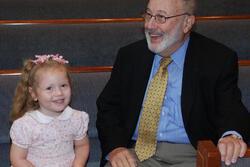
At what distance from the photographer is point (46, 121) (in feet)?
6.28

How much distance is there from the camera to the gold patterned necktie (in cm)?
197

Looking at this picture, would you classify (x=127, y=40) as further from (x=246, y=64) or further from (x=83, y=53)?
(x=246, y=64)

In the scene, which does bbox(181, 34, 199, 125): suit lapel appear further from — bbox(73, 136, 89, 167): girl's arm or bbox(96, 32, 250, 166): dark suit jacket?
bbox(73, 136, 89, 167): girl's arm

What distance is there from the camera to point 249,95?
247 centimetres

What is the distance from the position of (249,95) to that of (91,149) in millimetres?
835

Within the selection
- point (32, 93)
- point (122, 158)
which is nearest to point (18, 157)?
point (32, 93)

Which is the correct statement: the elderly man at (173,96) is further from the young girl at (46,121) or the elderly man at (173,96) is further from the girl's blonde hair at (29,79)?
the girl's blonde hair at (29,79)

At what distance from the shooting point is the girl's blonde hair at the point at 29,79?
189 cm

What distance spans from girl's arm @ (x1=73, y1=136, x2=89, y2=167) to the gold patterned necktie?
8.2 inches

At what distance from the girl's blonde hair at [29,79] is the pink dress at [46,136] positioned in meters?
0.06

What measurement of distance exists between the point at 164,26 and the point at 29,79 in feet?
1.86

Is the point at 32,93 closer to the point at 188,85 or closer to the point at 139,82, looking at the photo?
the point at 139,82

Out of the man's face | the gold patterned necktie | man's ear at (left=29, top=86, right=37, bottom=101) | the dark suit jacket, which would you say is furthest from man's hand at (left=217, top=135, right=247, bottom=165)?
man's ear at (left=29, top=86, right=37, bottom=101)

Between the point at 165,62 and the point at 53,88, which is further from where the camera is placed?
the point at 165,62
